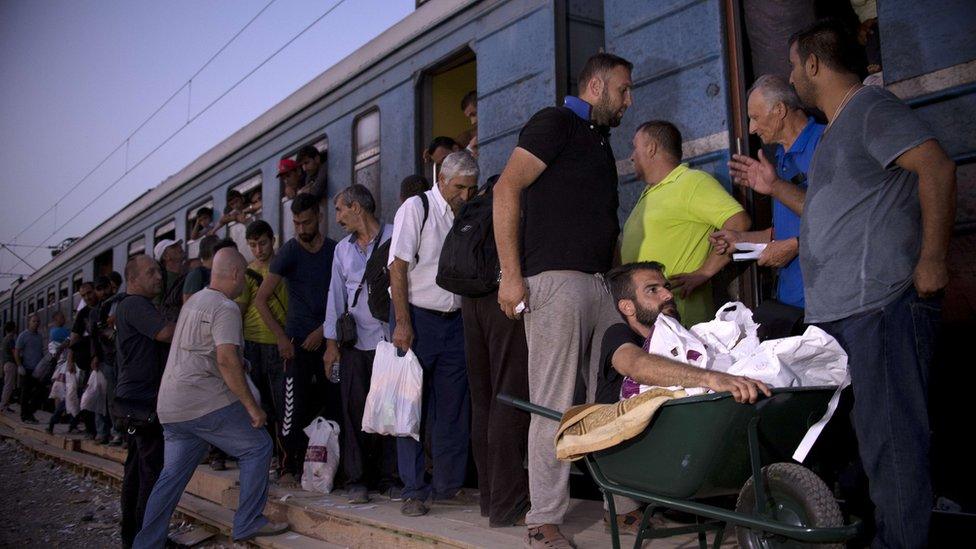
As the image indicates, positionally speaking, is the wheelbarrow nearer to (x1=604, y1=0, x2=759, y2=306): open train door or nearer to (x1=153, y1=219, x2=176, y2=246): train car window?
(x1=604, y1=0, x2=759, y2=306): open train door

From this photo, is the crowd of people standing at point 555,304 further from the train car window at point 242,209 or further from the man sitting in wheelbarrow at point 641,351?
the train car window at point 242,209

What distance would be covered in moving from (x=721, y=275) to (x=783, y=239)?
21.6 inches

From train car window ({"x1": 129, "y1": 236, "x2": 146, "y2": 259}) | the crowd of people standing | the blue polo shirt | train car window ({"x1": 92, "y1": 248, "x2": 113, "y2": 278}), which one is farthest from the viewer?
train car window ({"x1": 92, "y1": 248, "x2": 113, "y2": 278})

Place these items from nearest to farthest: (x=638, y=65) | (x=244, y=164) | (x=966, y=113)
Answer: (x=966, y=113), (x=638, y=65), (x=244, y=164)

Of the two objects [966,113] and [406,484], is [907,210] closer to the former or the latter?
[966,113]

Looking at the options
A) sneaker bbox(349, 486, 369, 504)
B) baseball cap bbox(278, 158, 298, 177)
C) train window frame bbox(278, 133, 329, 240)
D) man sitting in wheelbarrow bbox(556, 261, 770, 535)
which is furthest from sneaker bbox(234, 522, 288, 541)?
baseball cap bbox(278, 158, 298, 177)

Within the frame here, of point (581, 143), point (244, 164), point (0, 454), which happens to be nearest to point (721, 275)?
point (581, 143)

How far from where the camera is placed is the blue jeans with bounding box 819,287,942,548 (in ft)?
7.73

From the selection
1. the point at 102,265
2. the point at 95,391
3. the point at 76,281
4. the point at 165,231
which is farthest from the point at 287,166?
the point at 76,281

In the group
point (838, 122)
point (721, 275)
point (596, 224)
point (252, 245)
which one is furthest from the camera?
point (252, 245)

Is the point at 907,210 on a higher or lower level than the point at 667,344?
higher

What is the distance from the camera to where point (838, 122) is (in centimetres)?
273

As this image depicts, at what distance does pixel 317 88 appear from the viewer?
7.50 m

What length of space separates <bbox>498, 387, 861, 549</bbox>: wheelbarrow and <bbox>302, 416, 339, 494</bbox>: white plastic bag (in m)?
3.05
